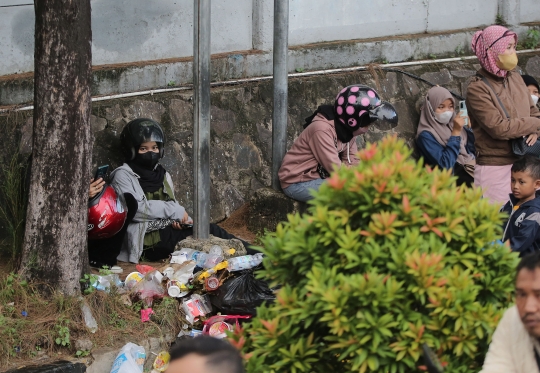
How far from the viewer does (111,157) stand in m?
7.00

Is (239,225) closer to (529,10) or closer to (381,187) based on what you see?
(381,187)

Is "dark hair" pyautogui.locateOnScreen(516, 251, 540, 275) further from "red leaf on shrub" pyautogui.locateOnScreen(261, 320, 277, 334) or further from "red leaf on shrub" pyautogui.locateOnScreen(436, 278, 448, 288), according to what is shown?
"red leaf on shrub" pyautogui.locateOnScreen(261, 320, 277, 334)

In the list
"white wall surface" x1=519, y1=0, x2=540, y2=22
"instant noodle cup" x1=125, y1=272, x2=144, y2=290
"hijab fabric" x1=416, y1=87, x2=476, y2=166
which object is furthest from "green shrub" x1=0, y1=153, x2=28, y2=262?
"white wall surface" x1=519, y1=0, x2=540, y2=22

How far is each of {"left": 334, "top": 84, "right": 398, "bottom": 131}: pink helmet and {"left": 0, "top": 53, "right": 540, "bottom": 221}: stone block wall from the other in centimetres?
111

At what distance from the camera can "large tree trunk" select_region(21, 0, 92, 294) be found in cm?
533

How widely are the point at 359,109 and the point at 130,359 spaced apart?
2.98 metres

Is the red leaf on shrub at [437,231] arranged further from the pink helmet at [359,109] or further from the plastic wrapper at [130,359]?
the pink helmet at [359,109]

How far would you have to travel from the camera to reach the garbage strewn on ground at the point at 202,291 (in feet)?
18.6

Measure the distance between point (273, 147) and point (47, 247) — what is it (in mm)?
2585

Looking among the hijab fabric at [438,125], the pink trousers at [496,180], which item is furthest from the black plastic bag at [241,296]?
the hijab fabric at [438,125]

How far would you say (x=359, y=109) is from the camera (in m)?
7.09

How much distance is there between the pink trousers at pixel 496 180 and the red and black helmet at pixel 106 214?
2801mm

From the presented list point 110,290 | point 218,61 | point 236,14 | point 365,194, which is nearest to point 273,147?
point 218,61

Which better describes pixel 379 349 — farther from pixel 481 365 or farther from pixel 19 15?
pixel 19 15
